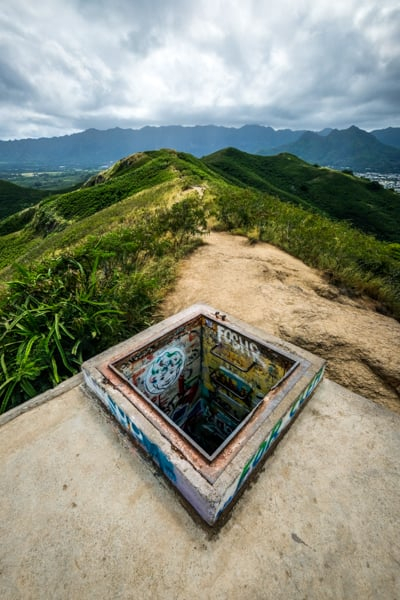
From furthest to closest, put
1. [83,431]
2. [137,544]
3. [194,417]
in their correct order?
[194,417]
[83,431]
[137,544]

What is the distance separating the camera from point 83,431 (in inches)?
89.2

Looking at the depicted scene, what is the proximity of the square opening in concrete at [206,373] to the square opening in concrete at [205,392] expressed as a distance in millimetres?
14

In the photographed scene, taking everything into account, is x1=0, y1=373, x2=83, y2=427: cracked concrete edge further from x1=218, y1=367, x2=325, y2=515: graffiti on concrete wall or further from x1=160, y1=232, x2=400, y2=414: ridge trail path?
x1=160, y1=232, x2=400, y2=414: ridge trail path

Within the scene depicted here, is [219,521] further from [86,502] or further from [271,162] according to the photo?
[271,162]

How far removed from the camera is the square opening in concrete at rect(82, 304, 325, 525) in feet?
5.71

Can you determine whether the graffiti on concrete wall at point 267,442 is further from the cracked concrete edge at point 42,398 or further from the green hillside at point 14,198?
the green hillside at point 14,198

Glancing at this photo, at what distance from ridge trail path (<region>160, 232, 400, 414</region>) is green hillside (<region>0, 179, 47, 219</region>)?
2820 inches

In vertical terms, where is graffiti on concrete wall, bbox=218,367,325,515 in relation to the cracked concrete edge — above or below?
above

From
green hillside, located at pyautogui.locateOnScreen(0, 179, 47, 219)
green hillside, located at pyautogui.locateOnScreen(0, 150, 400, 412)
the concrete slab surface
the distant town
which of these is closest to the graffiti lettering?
the concrete slab surface

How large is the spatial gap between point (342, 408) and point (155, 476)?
177cm

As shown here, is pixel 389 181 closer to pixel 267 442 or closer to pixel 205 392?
pixel 205 392

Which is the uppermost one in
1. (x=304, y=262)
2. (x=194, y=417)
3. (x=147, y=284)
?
(x=147, y=284)

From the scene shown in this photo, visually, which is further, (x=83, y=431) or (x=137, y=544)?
(x=83, y=431)

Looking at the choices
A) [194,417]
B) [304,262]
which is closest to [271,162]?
[304,262]
